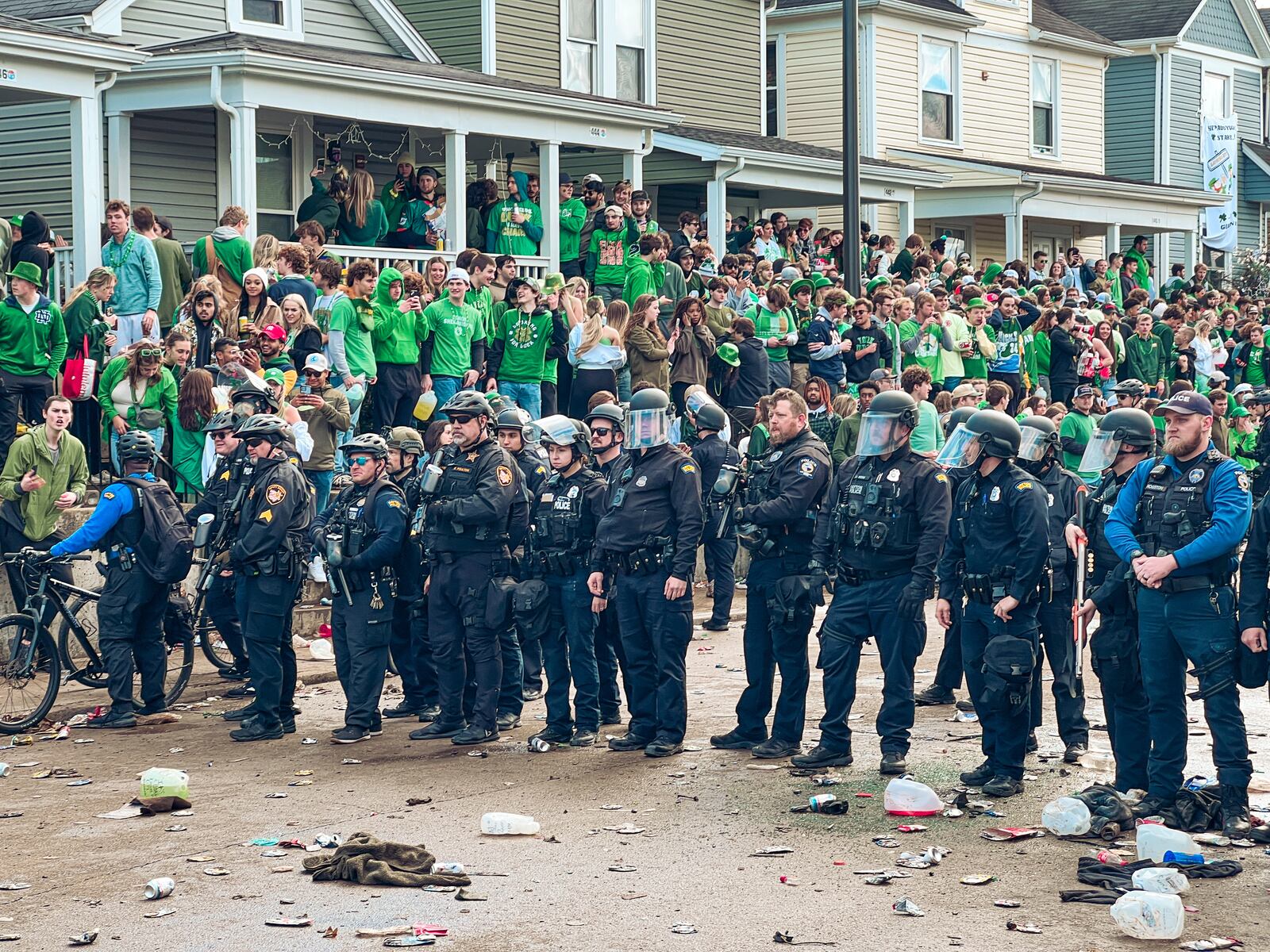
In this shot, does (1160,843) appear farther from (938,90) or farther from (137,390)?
(938,90)

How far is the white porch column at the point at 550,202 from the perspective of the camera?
2180 centimetres

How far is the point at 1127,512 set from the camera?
29.7 feet

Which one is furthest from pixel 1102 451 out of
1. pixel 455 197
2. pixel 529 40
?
pixel 529 40

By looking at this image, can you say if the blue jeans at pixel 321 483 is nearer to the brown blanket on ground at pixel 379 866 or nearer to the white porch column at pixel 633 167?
the brown blanket on ground at pixel 379 866

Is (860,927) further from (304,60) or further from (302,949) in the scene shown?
(304,60)

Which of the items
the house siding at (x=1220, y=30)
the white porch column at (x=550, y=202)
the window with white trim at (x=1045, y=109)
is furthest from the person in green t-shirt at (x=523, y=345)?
the house siding at (x=1220, y=30)

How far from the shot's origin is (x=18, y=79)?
17047 millimetres

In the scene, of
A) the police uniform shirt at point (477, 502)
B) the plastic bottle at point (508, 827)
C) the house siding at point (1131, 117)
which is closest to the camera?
the plastic bottle at point (508, 827)

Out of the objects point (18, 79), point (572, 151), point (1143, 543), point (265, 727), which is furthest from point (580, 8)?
point (1143, 543)

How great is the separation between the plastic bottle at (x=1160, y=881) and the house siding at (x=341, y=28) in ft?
58.8

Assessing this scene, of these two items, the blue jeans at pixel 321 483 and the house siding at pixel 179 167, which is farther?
the house siding at pixel 179 167

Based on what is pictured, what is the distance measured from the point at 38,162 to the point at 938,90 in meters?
18.6

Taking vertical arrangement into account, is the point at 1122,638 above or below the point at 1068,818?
above

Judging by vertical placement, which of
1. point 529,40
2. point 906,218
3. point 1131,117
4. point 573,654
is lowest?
point 573,654
